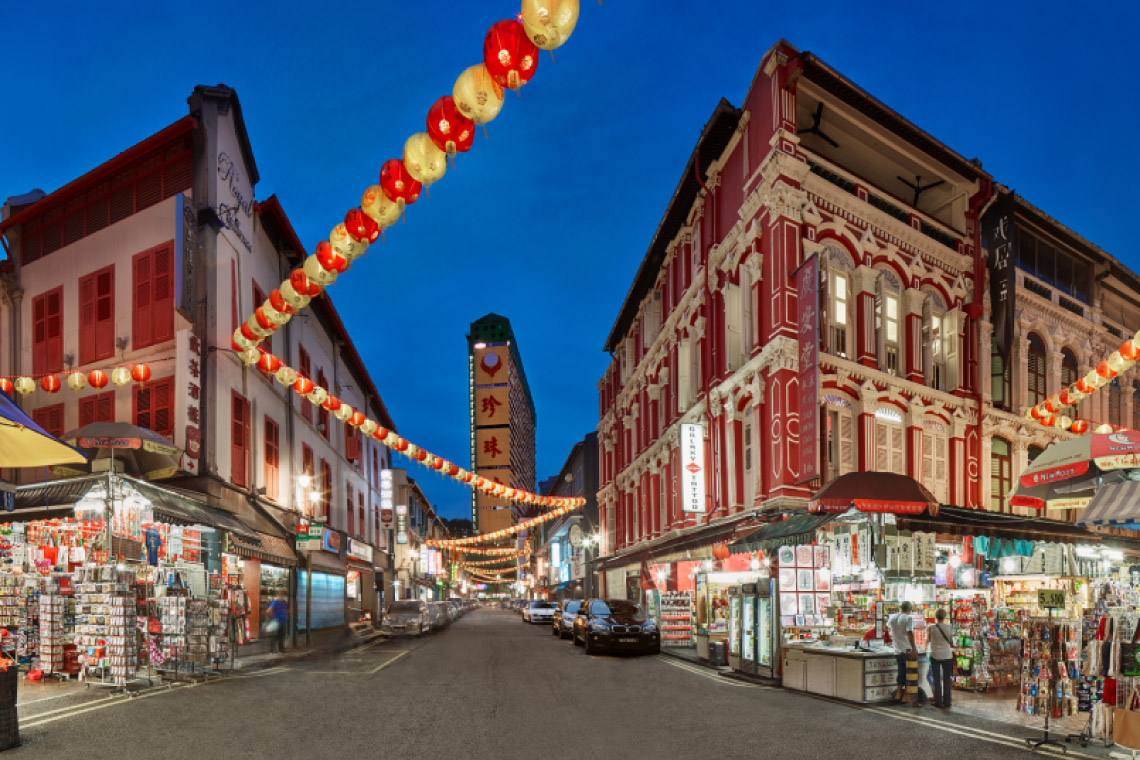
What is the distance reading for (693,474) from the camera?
2791 cm

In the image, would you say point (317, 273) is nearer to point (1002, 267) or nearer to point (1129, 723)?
point (1129, 723)

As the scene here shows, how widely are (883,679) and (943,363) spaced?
45.4 feet

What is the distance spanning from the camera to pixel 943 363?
25656mm

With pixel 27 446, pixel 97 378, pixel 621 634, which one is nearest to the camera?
pixel 27 446

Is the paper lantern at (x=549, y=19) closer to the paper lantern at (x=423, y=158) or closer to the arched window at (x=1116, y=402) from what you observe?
the paper lantern at (x=423, y=158)

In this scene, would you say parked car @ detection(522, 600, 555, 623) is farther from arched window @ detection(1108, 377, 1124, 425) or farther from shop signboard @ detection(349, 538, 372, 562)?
arched window @ detection(1108, 377, 1124, 425)

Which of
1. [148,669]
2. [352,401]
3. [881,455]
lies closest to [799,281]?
[881,455]

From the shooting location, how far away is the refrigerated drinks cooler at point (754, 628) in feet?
57.9

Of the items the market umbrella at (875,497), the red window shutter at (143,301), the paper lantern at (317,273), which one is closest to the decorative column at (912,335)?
the market umbrella at (875,497)

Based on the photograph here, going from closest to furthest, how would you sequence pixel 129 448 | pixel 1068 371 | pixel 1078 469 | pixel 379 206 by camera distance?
pixel 379 206, pixel 1078 469, pixel 129 448, pixel 1068 371

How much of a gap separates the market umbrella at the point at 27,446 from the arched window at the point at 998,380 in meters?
23.8

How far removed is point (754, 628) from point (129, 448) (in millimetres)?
13776

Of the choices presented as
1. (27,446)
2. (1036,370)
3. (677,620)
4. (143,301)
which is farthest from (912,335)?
(27,446)

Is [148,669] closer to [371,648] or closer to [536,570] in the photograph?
[371,648]
